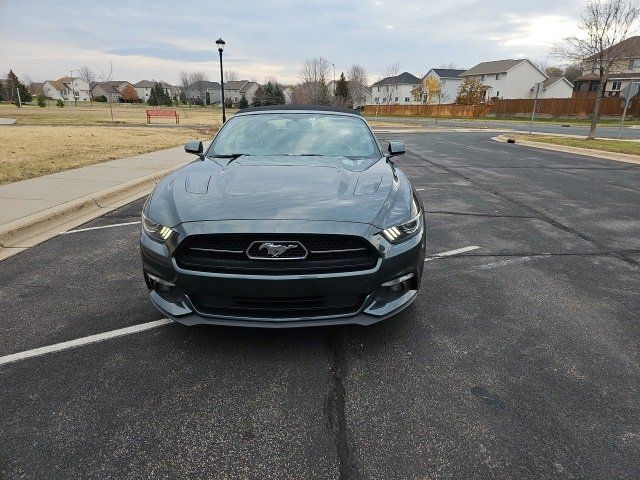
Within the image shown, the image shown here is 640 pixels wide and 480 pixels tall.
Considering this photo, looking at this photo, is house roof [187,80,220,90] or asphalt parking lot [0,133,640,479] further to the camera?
house roof [187,80,220,90]

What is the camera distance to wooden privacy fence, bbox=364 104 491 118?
59562 millimetres

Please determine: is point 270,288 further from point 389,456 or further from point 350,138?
point 350,138

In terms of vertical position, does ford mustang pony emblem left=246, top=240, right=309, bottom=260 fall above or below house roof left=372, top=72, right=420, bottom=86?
below

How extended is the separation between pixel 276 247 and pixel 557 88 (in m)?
85.6

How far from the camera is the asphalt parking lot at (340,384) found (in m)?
2.06

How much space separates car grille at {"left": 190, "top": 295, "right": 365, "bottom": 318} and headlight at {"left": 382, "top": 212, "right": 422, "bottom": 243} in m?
0.42

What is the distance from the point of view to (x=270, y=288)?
252cm

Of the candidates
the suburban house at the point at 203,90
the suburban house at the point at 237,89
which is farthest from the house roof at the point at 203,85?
the suburban house at the point at 237,89

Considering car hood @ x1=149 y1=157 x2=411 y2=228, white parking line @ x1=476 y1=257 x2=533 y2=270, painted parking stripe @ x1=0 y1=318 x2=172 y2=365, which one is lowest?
painted parking stripe @ x1=0 y1=318 x2=172 y2=365

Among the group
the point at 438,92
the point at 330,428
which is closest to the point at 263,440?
the point at 330,428

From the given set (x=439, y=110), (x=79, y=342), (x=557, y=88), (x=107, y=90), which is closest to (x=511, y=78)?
(x=557, y=88)

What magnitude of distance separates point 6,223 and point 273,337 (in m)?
4.21

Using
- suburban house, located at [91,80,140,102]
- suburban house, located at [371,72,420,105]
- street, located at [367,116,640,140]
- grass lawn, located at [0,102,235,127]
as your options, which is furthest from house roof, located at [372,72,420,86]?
suburban house, located at [91,80,140,102]

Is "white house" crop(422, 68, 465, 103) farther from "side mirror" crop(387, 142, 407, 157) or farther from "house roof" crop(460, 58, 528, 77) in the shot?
"side mirror" crop(387, 142, 407, 157)
